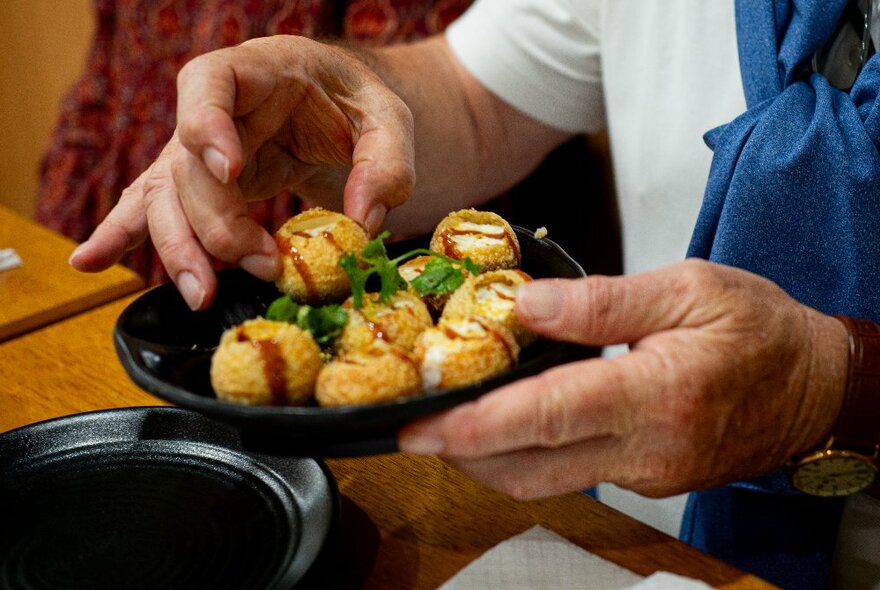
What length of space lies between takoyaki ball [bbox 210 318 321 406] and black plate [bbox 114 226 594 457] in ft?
0.10

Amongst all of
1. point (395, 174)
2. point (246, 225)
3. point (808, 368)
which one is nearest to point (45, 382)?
point (246, 225)

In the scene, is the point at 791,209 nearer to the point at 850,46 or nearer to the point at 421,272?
the point at 850,46

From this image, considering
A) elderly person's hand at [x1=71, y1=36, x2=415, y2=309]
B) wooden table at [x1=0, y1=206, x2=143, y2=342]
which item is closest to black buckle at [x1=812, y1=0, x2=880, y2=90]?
elderly person's hand at [x1=71, y1=36, x2=415, y2=309]

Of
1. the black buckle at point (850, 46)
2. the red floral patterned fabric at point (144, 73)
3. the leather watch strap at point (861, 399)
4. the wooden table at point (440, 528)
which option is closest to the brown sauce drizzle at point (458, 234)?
the wooden table at point (440, 528)

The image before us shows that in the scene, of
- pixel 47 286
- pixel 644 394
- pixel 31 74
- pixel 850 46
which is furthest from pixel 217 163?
pixel 31 74

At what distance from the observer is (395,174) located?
1.04 meters

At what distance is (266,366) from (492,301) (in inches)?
9.0

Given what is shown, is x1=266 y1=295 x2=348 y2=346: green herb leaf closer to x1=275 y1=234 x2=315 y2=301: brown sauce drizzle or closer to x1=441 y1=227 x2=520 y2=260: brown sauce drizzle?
x1=275 y1=234 x2=315 y2=301: brown sauce drizzle

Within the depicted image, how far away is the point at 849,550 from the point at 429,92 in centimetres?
98

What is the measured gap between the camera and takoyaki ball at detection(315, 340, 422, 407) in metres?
0.73

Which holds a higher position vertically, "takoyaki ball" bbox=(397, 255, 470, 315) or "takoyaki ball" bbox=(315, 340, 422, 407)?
"takoyaki ball" bbox=(315, 340, 422, 407)

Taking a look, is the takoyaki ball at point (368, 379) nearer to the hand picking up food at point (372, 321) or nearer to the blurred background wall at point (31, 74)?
the hand picking up food at point (372, 321)

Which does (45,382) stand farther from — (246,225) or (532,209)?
→ (532,209)

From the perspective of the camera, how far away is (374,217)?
1035 millimetres
